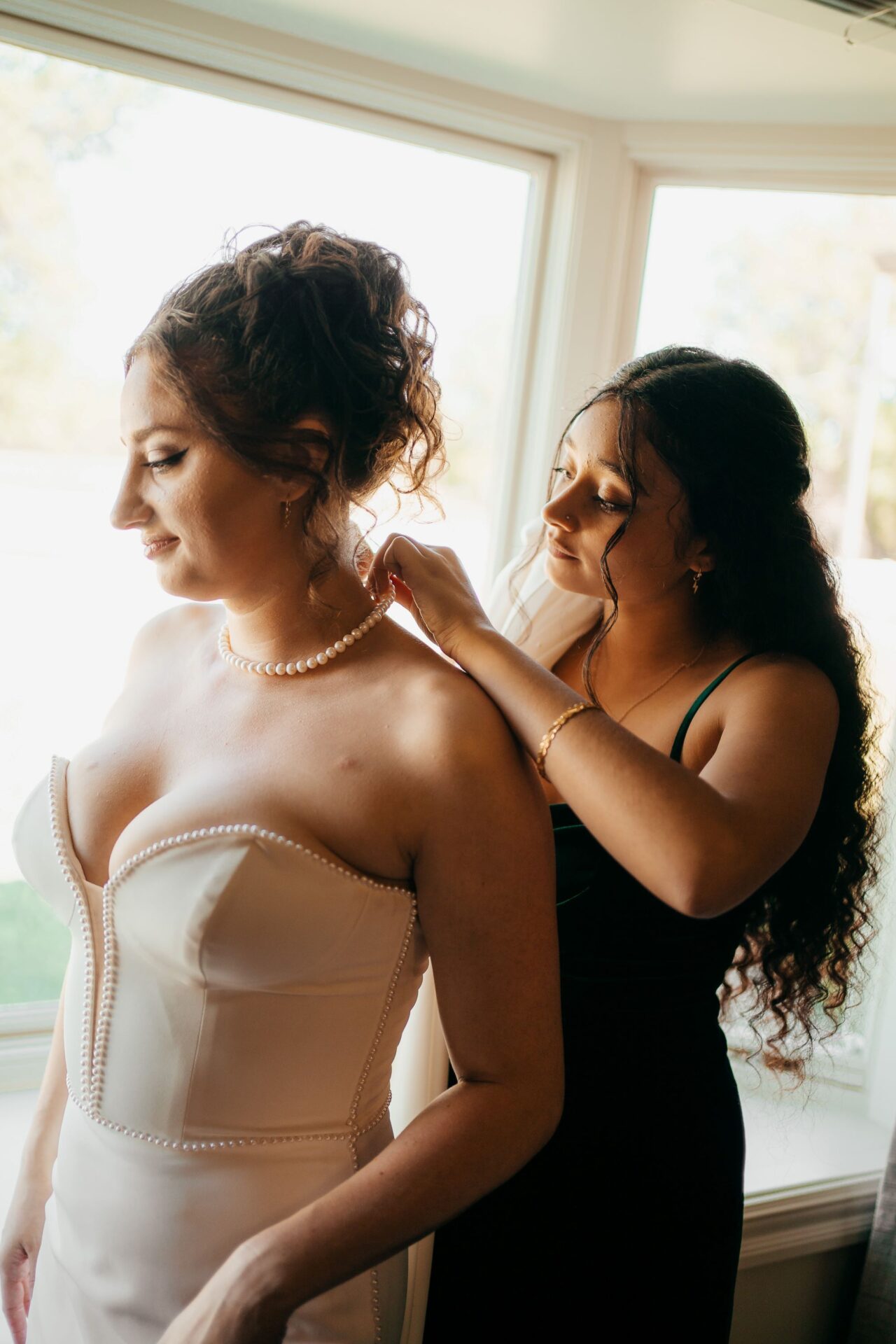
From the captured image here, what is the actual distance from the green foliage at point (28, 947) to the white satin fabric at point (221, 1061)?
930 millimetres

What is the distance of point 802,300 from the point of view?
214 cm

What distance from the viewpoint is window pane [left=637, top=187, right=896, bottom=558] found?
6.93 ft

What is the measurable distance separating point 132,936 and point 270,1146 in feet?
0.77

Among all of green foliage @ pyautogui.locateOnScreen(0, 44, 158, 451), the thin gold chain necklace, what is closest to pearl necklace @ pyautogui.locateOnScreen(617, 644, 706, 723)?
the thin gold chain necklace

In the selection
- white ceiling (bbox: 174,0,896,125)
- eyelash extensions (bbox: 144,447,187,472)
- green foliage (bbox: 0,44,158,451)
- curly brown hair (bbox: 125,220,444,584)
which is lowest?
eyelash extensions (bbox: 144,447,187,472)

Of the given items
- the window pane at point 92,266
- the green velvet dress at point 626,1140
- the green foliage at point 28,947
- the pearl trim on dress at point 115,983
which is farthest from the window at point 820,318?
the green foliage at point 28,947

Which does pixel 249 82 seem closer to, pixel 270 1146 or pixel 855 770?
pixel 855 770

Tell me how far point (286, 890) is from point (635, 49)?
1501 mm

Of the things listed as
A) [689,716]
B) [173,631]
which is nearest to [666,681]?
[689,716]

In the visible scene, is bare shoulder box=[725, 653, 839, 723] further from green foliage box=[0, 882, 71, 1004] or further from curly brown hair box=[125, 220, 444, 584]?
green foliage box=[0, 882, 71, 1004]

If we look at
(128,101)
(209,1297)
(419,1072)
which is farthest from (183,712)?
(128,101)

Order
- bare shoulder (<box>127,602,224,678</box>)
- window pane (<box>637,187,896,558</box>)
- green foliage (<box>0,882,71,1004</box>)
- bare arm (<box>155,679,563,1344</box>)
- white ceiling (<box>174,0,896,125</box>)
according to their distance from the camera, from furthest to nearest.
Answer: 1. window pane (<box>637,187,896,558</box>)
2. green foliage (<box>0,882,71,1004</box>)
3. white ceiling (<box>174,0,896,125</box>)
4. bare shoulder (<box>127,602,224,678</box>)
5. bare arm (<box>155,679,563,1344</box>)

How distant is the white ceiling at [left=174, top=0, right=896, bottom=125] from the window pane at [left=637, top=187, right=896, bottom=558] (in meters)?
0.17

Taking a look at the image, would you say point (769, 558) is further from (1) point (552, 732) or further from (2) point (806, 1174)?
(2) point (806, 1174)
